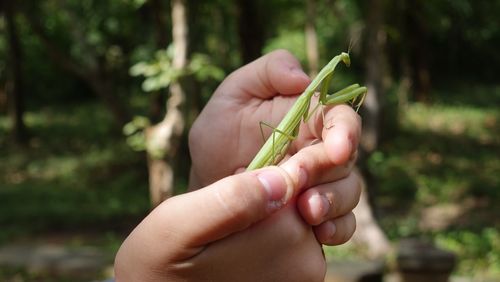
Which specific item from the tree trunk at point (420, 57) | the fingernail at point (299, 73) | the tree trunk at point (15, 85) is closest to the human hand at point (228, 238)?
the fingernail at point (299, 73)

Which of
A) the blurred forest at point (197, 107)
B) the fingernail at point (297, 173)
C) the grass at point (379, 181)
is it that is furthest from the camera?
the grass at point (379, 181)

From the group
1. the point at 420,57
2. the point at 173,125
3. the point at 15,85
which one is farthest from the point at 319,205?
the point at 420,57

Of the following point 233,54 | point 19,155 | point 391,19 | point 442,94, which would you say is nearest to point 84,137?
point 19,155

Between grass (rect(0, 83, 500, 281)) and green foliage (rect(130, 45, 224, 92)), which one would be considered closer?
green foliage (rect(130, 45, 224, 92))

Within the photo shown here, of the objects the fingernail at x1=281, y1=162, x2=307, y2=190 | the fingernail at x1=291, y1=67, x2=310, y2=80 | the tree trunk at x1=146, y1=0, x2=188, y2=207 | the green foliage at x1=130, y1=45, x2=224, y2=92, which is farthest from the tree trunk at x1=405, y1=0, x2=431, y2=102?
the fingernail at x1=281, y1=162, x2=307, y2=190

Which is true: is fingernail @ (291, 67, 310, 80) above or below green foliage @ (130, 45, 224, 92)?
above

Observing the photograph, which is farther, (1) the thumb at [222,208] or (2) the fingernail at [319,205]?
(2) the fingernail at [319,205]

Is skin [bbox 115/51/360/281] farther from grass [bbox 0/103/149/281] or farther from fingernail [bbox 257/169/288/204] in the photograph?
grass [bbox 0/103/149/281]

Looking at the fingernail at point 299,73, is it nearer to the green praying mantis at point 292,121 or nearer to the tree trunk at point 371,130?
the green praying mantis at point 292,121
